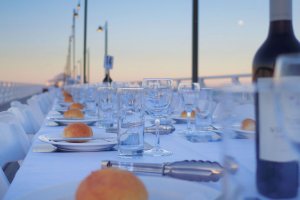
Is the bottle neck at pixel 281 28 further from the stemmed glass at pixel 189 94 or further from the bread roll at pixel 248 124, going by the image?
the stemmed glass at pixel 189 94

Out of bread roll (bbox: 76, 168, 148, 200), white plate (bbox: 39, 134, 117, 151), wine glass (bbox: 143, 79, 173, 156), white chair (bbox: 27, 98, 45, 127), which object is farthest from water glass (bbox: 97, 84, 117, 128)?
white chair (bbox: 27, 98, 45, 127)

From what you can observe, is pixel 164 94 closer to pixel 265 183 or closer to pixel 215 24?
pixel 265 183

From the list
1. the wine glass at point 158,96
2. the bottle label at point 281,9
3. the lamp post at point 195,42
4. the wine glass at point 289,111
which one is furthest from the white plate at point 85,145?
the lamp post at point 195,42

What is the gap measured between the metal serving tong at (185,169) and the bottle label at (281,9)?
0.83ft

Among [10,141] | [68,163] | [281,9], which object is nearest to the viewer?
[281,9]

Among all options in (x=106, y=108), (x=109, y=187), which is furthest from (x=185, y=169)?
(x=106, y=108)

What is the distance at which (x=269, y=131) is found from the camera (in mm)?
352

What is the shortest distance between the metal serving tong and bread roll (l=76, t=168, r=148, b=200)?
231mm

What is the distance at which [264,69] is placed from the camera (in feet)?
2.00

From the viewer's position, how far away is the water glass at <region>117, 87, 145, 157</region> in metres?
1.02

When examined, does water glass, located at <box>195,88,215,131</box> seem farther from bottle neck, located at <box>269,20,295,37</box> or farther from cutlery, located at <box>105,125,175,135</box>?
bottle neck, located at <box>269,20,295,37</box>

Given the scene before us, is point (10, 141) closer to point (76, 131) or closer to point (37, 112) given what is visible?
point (76, 131)

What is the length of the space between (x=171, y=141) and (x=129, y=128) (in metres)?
0.25

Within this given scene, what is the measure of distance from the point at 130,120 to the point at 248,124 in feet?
2.30
